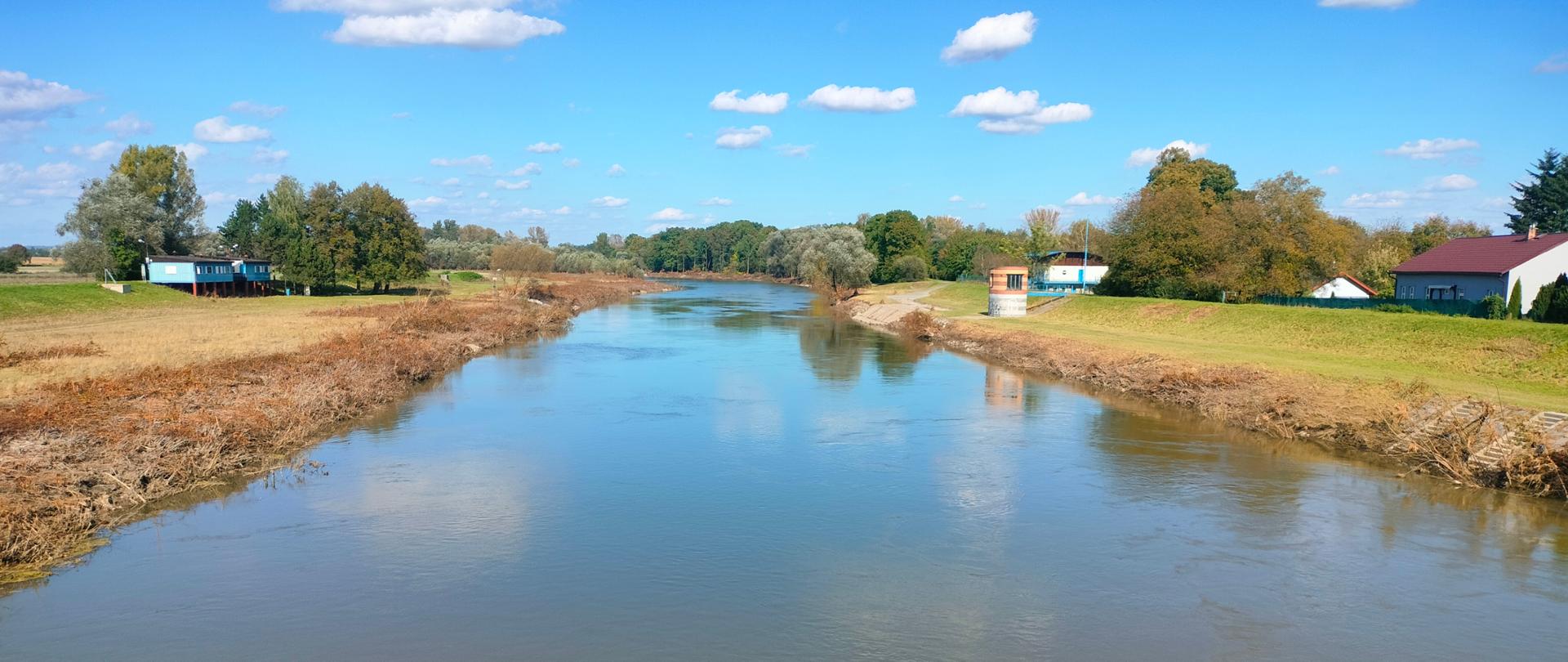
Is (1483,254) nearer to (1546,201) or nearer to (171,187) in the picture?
(1546,201)

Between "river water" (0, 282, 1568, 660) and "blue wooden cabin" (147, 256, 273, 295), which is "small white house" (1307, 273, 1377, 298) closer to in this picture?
"river water" (0, 282, 1568, 660)

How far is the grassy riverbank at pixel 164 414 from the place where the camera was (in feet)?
38.8

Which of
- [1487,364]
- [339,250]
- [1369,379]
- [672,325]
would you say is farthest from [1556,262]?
[339,250]

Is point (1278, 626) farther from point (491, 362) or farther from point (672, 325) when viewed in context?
point (672, 325)

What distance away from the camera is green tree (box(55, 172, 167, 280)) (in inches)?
2275

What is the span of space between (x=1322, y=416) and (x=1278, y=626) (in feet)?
37.2

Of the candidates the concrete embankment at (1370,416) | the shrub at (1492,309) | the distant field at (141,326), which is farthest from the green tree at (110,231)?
the shrub at (1492,309)

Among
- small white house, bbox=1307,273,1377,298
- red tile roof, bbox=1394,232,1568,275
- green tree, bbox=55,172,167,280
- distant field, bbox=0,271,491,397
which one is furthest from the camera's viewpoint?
green tree, bbox=55,172,167,280

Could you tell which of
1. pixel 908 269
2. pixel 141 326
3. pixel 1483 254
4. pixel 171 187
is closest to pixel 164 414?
pixel 141 326

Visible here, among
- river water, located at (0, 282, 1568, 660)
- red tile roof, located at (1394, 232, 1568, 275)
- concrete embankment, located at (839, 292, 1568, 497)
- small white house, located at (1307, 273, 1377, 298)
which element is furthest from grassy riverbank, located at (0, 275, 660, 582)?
small white house, located at (1307, 273, 1377, 298)

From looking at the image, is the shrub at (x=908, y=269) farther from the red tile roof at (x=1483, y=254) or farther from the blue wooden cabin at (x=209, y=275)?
the blue wooden cabin at (x=209, y=275)

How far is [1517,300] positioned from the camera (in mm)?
34781

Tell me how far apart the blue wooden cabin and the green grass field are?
48.1 meters

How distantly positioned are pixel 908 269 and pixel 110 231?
7057 cm
